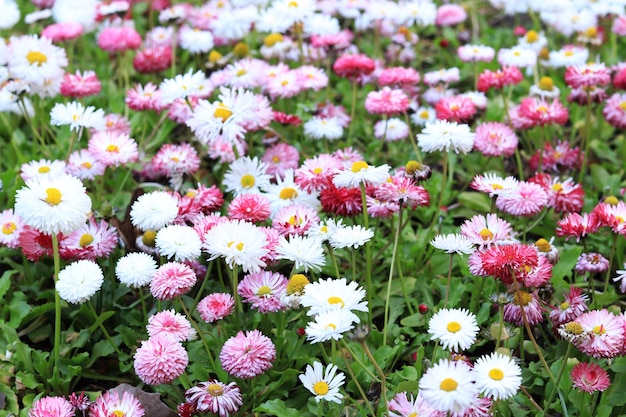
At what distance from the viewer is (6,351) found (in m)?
2.43

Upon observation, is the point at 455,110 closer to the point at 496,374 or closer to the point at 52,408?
the point at 496,374

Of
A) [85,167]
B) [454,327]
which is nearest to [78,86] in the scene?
[85,167]

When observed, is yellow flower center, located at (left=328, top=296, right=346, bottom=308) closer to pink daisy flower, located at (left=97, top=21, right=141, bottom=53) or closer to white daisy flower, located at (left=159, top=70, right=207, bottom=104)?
white daisy flower, located at (left=159, top=70, right=207, bottom=104)

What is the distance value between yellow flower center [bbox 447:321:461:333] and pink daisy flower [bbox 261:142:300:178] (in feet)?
4.12

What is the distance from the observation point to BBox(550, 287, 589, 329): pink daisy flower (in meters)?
2.27

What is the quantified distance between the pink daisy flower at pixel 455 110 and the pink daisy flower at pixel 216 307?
112 centimetres

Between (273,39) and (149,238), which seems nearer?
(149,238)

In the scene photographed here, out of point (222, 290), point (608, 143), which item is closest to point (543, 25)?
point (608, 143)

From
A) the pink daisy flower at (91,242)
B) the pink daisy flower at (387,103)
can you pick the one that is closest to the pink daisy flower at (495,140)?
the pink daisy flower at (387,103)

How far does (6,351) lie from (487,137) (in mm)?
1838

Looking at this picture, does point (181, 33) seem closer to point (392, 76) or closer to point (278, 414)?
point (392, 76)

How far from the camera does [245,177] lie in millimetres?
2828

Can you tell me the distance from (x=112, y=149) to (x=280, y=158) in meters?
0.67

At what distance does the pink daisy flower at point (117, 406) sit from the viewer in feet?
6.67
